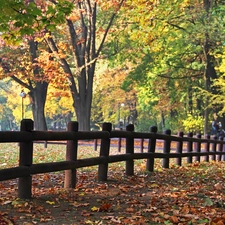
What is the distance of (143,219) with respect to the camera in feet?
18.2

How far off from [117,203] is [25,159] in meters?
1.47

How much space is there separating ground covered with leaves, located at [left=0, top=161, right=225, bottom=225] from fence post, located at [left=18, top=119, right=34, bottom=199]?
0.47 feet

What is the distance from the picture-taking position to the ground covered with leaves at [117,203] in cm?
551

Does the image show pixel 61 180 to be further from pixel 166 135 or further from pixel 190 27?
pixel 190 27

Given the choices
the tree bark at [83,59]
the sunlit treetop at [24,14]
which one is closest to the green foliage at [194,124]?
the tree bark at [83,59]

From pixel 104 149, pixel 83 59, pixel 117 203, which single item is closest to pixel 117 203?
pixel 117 203

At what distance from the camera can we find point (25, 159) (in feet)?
20.9

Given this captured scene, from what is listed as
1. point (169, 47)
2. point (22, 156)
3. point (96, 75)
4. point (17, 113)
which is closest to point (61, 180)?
point (22, 156)

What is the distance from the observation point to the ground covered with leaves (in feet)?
18.1

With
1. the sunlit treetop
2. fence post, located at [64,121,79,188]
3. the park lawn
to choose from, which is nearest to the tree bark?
the sunlit treetop

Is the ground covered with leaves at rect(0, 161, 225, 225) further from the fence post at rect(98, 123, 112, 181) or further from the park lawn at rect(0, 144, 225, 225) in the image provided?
the fence post at rect(98, 123, 112, 181)

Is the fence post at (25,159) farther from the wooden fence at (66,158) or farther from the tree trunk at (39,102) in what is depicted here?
the tree trunk at (39,102)

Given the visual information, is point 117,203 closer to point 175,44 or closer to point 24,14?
point 24,14

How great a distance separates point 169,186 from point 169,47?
23.8m
